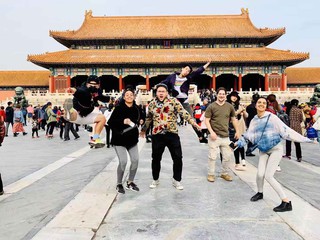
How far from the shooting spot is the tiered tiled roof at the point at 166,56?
1197 inches

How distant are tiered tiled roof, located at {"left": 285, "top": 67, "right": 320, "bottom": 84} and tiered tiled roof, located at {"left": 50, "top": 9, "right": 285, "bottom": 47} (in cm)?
448

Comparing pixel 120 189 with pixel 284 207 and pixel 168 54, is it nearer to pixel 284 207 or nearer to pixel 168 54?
pixel 284 207

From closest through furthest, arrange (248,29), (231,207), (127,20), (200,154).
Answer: (231,207)
(200,154)
(248,29)
(127,20)

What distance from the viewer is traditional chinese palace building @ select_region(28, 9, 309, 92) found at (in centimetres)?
3093

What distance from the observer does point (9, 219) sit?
12.7 feet

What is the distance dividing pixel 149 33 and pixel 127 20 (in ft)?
13.9

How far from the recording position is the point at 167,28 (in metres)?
34.8

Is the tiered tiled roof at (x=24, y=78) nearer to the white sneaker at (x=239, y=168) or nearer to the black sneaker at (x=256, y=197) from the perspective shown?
the white sneaker at (x=239, y=168)

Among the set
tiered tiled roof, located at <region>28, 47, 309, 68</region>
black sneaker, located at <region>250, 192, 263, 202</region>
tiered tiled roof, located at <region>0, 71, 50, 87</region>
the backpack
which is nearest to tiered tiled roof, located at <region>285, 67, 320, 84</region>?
tiered tiled roof, located at <region>28, 47, 309, 68</region>

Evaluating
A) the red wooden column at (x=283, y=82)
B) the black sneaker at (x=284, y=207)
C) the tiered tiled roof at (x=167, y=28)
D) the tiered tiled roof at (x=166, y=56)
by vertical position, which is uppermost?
the tiered tiled roof at (x=167, y=28)

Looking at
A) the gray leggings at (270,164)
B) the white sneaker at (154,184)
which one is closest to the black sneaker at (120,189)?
the white sneaker at (154,184)

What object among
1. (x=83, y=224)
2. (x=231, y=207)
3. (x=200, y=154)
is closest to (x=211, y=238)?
(x=231, y=207)

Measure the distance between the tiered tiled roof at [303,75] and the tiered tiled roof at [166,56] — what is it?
12.6 ft

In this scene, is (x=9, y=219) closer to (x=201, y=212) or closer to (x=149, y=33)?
(x=201, y=212)
